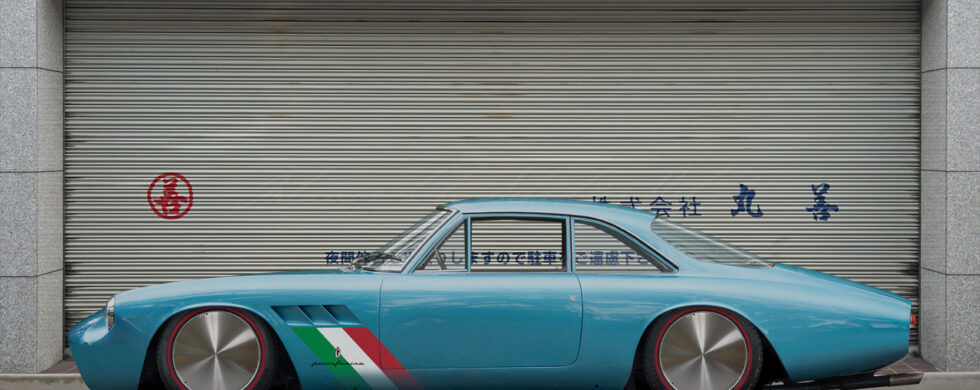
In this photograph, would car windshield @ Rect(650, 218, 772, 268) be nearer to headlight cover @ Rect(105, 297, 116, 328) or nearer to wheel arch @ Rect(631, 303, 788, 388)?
wheel arch @ Rect(631, 303, 788, 388)

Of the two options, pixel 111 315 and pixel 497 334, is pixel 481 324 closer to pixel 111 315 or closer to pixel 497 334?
pixel 497 334

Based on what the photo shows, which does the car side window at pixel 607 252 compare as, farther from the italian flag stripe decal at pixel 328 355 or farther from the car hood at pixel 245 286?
the italian flag stripe decal at pixel 328 355

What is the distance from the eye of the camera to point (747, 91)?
795 cm

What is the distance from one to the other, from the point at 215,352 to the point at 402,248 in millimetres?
1243

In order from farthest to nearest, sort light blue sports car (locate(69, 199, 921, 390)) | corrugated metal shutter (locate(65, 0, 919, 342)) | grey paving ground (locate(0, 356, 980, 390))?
corrugated metal shutter (locate(65, 0, 919, 342)), grey paving ground (locate(0, 356, 980, 390)), light blue sports car (locate(69, 199, 921, 390))

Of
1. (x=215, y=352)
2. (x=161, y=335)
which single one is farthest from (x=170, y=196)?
(x=215, y=352)

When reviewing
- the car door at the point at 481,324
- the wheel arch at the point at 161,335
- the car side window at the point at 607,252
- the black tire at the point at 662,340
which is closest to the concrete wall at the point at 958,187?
the black tire at the point at 662,340

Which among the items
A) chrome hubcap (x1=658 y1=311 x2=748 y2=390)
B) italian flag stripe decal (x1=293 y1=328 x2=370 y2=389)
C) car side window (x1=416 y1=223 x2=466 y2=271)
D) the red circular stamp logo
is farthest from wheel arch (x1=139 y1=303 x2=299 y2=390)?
the red circular stamp logo

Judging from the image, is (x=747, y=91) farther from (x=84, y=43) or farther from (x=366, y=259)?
(x=84, y=43)

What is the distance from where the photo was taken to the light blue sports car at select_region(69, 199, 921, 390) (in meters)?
5.01

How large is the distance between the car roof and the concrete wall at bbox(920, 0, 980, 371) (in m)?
3.26

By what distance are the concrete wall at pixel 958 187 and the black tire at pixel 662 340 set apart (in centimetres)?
314

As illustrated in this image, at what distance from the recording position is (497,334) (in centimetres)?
502

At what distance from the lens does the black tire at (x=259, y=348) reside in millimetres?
5031
